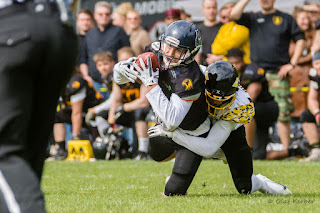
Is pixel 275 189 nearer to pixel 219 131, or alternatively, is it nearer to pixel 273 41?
pixel 219 131

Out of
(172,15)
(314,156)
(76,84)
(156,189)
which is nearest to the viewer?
(156,189)

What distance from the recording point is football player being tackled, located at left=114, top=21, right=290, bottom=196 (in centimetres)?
468

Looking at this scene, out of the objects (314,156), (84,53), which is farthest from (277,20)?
(84,53)

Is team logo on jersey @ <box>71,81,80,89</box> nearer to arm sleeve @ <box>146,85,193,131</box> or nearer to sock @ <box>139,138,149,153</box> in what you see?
sock @ <box>139,138,149,153</box>

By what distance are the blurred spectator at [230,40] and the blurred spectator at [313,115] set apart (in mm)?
1009

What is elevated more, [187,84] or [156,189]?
[187,84]

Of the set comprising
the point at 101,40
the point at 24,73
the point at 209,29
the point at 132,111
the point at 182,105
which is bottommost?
the point at 132,111

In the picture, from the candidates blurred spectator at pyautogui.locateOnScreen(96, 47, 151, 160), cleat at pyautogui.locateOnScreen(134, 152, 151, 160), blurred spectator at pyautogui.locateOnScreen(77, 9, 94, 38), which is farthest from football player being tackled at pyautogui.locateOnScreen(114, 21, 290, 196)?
blurred spectator at pyautogui.locateOnScreen(77, 9, 94, 38)

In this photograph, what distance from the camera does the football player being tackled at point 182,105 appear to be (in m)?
4.68

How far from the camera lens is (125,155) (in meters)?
9.80

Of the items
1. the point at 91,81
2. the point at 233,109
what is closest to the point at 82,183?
the point at 233,109

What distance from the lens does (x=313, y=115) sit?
8.83 metres

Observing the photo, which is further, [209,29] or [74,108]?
[74,108]

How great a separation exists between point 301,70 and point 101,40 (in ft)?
10.6
